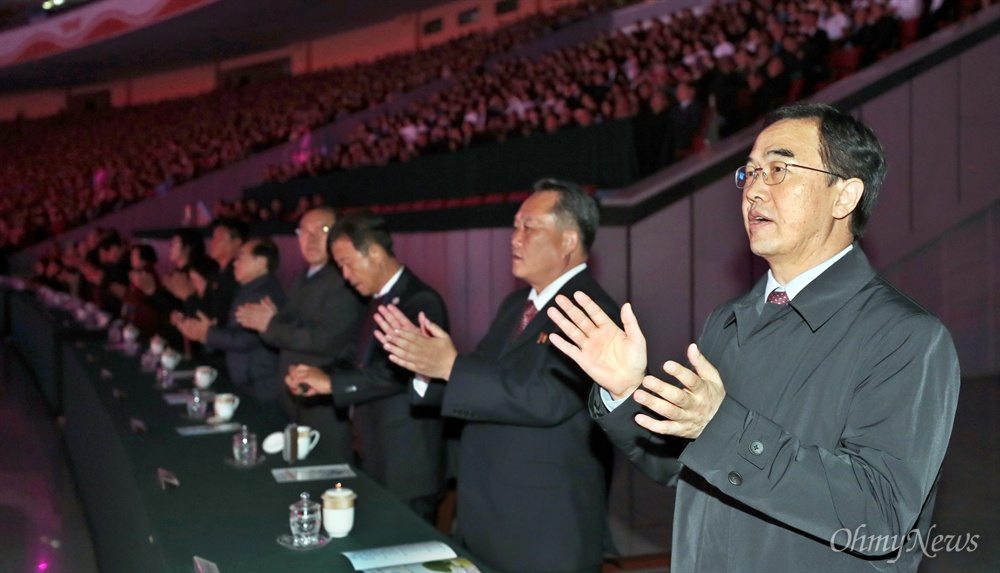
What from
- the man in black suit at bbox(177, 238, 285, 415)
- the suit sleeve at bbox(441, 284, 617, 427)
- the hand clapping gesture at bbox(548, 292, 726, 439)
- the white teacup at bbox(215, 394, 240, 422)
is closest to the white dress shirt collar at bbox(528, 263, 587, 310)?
the suit sleeve at bbox(441, 284, 617, 427)

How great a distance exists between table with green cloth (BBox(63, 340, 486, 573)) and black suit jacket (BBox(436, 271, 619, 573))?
0.30 metres

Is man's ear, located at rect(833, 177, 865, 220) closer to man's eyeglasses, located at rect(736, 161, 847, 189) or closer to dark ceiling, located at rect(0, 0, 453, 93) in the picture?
man's eyeglasses, located at rect(736, 161, 847, 189)

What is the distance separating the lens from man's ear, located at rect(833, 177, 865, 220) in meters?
1.29

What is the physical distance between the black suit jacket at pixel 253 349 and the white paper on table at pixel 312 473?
171 cm

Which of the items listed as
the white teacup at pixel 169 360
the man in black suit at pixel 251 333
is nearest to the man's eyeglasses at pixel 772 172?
the man in black suit at pixel 251 333

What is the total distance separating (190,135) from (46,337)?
13.9 meters

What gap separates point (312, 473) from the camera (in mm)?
2336

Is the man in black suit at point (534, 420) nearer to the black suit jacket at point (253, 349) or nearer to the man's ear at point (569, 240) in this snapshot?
the man's ear at point (569, 240)

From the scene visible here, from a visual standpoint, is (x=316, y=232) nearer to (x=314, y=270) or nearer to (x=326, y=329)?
(x=314, y=270)

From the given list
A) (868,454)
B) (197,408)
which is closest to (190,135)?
(197,408)

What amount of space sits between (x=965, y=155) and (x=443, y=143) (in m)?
5.32

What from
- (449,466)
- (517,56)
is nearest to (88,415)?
(449,466)

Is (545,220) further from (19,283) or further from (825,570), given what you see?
(19,283)

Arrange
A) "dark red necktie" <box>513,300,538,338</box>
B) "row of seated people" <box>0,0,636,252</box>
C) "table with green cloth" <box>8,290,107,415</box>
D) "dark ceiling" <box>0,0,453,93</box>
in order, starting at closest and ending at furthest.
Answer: "dark red necktie" <box>513,300,538,338</box> < "table with green cloth" <box>8,290,107,415</box> < "row of seated people" <box>0,0,636,252</box> < "dark ceiling" <box>0,0,453,93</box>
